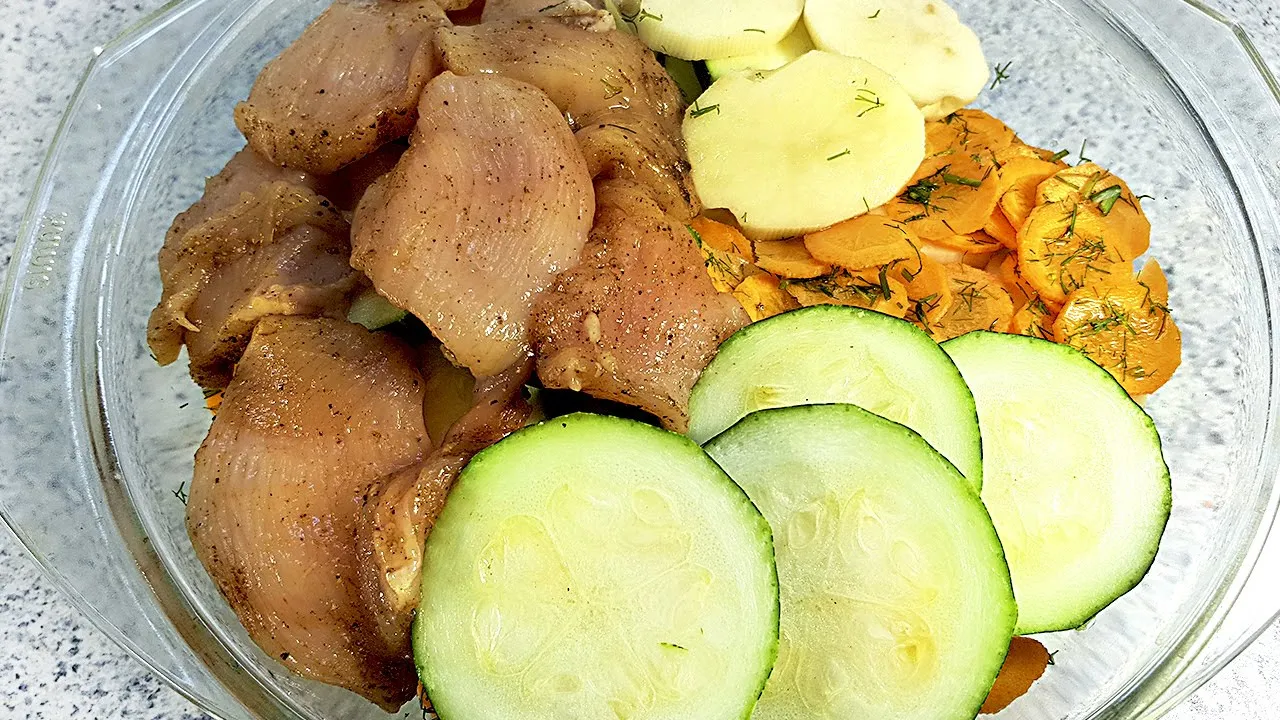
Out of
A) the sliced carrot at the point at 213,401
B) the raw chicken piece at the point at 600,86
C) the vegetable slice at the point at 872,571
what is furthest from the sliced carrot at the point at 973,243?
the sliced carrot at the point at 213,401

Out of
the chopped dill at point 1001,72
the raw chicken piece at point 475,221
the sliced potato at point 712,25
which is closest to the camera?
the raw chicken piece at point 475,221

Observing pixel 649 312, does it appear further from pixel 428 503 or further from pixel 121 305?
pixel 121 305

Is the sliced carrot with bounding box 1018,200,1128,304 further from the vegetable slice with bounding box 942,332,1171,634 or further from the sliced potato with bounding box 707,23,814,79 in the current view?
the sliced potato with bounding box 707,23,814,79

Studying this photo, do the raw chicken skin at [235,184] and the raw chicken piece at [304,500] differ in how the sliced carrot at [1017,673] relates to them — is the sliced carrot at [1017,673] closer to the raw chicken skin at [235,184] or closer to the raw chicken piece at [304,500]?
the raw chicken piece at [304,500]

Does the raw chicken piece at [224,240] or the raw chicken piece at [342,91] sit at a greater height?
the raw chicken piece at [342,91]

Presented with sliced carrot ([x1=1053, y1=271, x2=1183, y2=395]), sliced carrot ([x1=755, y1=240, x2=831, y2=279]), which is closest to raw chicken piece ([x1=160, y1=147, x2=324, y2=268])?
sliced carrot ([x1=755, y1=240, x2=831, y2=279])

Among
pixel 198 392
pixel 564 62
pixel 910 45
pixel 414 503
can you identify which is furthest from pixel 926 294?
pixel 198 392

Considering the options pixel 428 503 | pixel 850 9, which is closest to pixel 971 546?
pixel 428 503
